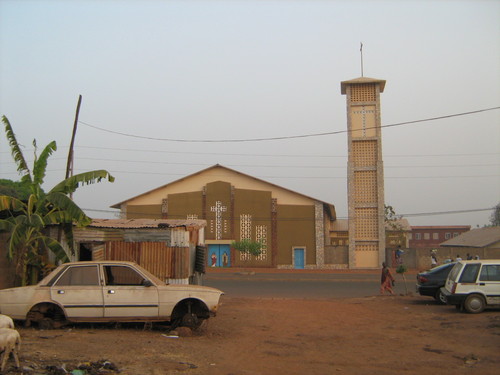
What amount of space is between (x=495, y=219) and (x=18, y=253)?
323 ft

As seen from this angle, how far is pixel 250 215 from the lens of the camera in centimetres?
5128

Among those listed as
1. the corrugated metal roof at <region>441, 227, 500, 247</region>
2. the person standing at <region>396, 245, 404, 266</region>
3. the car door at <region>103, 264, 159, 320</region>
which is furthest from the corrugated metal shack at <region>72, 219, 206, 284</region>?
the corrugated metal roof at <region>441, 227, 500, 247</region>

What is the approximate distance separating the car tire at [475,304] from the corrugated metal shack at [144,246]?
8048 millimetres

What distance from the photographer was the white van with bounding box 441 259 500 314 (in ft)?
50.2

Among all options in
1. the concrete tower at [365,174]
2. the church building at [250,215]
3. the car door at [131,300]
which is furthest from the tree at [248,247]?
the car door at [131,300]

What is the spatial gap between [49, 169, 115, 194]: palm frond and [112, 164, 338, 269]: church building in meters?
36.8

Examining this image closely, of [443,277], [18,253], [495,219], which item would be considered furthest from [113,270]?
[495,219]

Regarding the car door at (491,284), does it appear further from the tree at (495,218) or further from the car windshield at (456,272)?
the tree at (495,218)

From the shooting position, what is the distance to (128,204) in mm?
53281

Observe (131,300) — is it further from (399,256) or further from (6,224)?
(399,256)

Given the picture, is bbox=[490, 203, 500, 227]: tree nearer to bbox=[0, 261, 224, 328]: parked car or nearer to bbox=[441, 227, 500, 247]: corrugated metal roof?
bbox=[441, 227, 500, 247]: corrugated metal roof

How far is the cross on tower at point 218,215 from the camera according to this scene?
168 feet

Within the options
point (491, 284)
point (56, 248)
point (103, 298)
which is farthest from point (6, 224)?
point (491, 284)

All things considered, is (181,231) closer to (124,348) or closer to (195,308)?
(195,308)
